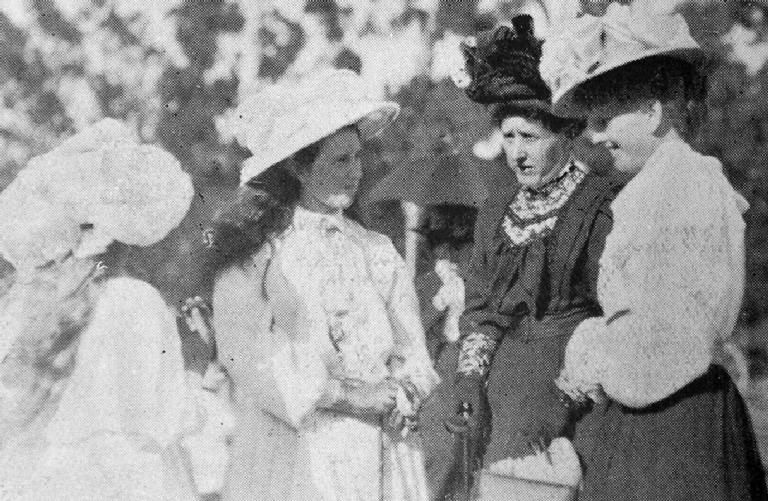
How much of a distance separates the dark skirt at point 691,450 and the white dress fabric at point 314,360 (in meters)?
0.51

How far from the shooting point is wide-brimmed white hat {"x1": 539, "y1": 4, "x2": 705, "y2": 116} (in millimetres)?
2639

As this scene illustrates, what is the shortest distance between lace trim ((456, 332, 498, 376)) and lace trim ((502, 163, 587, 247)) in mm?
255

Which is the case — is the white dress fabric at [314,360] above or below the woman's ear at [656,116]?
below

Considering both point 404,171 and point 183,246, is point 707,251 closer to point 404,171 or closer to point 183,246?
point 404,171

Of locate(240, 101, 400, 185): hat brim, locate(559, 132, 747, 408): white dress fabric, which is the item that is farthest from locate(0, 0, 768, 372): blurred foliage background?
locate(559, 132, 747, 408): white dress fabric

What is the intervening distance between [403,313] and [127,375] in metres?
0.71

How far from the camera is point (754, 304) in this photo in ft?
9.22

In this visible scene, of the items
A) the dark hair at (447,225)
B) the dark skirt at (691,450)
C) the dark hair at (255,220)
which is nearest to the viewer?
the dark skirt at (691,450)

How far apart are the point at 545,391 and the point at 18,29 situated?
6.11ft

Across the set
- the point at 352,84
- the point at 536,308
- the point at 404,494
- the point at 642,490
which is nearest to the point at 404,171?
the point at 352,84

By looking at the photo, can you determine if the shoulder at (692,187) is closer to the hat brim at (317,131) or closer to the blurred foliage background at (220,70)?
the blurred foliage background at (220,70)

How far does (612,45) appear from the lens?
266cm

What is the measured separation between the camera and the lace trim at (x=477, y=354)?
2738 mm

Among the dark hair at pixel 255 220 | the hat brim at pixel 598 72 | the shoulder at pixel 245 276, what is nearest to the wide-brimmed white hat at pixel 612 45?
the hat brim at pixel 598 72
